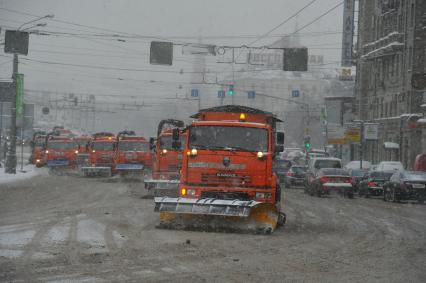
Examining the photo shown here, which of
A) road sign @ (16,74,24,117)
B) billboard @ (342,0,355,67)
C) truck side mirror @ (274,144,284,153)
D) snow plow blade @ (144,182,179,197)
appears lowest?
snow plow blade @ (144,182,179,197)

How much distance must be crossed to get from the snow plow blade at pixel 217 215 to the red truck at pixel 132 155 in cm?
2513

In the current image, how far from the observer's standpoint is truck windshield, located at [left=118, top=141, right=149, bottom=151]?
42312 mm

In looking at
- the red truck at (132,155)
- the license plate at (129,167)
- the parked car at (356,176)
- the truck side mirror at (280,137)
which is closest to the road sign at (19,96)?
the red truck at (132,155)

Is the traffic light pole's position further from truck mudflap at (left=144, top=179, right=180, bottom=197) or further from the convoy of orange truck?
the convoy of orange truck

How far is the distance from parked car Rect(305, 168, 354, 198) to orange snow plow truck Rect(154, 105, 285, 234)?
17.7 meters

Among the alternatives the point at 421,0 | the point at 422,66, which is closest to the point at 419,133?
the point at 422,66

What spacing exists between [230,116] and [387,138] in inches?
1848

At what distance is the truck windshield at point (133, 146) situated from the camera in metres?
42.3

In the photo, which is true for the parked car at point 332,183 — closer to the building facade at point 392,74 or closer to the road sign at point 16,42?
the road sign at point 16,42

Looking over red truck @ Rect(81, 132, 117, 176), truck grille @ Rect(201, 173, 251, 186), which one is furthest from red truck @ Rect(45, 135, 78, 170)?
truck grille @ Rect(201, 173, 251, 186)

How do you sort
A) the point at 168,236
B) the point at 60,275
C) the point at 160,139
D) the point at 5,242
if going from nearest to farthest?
the point at 60,275
the point at 5,242
the point at 168,236
the point at 160,139

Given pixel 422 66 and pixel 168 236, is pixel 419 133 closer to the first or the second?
pixel 422 66

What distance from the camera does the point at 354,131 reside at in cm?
6731

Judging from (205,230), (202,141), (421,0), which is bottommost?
(205,230)
